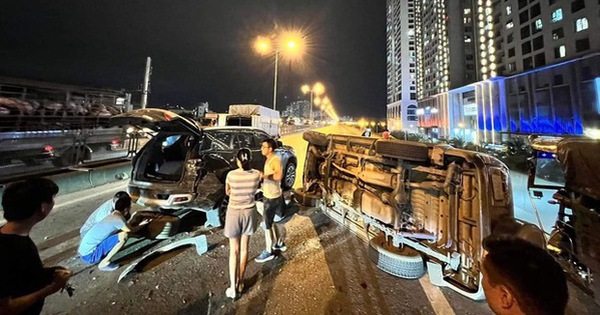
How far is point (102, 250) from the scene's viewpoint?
3.76 metres

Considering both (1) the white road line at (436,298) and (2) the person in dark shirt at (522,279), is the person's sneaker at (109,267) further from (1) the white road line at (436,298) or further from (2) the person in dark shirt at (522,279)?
(2) the person in dark shirt at (522,279)

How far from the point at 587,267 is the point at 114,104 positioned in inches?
823

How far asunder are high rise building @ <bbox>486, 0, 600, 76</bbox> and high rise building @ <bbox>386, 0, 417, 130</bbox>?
44.3 meters

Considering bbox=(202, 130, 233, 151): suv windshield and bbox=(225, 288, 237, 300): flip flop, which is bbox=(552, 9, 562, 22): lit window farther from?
bbox=(225, 288, 237, 300): flip flop

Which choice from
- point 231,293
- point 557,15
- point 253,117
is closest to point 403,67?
point 557,15

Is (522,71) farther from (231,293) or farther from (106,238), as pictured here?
(106,238)

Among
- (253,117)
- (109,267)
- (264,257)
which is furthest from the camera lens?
(253,117)

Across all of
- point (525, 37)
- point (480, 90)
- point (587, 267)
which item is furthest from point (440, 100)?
point (587, 267)

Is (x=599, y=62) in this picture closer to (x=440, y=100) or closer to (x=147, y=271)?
(x=440, y=100)

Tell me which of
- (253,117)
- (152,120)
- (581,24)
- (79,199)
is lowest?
(79,199)

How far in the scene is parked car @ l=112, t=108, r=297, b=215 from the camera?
437 cm

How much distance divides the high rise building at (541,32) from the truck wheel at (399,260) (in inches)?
1413

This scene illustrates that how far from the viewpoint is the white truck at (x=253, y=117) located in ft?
70.2

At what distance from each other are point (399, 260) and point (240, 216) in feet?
7.59
